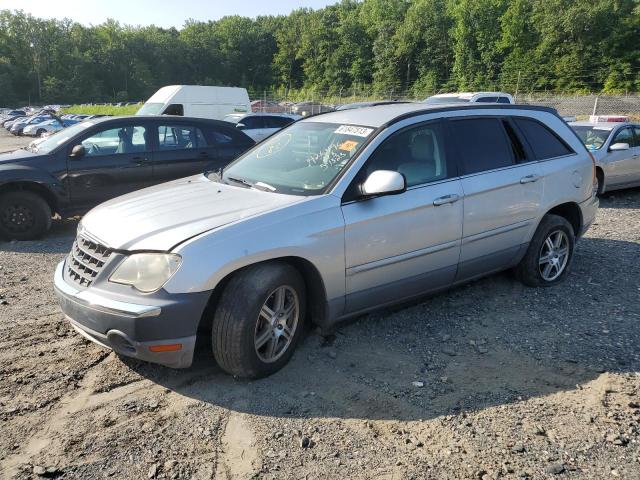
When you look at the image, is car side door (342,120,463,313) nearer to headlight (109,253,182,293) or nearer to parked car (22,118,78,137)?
headlight (109,253,182,293)

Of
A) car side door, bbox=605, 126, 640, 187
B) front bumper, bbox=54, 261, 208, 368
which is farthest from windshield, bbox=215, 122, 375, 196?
car side door, bbox=605, 126, 640, 187

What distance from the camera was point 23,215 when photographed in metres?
7.22

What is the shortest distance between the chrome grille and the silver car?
0.01m

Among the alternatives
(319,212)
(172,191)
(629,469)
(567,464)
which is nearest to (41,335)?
(172,191)

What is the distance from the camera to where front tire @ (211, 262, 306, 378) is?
10.6 feet

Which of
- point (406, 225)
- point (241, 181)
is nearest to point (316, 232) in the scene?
point (406, 225)

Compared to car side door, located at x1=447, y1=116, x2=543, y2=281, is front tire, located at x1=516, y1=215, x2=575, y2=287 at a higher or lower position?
lower

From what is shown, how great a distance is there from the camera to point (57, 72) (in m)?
103

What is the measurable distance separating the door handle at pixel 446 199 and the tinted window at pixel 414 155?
163 millimetres

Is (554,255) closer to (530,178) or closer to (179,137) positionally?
(530,178)

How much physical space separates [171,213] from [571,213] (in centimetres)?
400

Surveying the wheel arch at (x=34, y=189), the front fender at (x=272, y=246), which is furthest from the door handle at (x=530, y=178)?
the wheel arch at (x=34, y=189)

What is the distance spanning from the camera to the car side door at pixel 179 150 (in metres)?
8.04

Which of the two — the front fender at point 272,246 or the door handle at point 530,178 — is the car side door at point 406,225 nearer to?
the front fender at point 272,246
